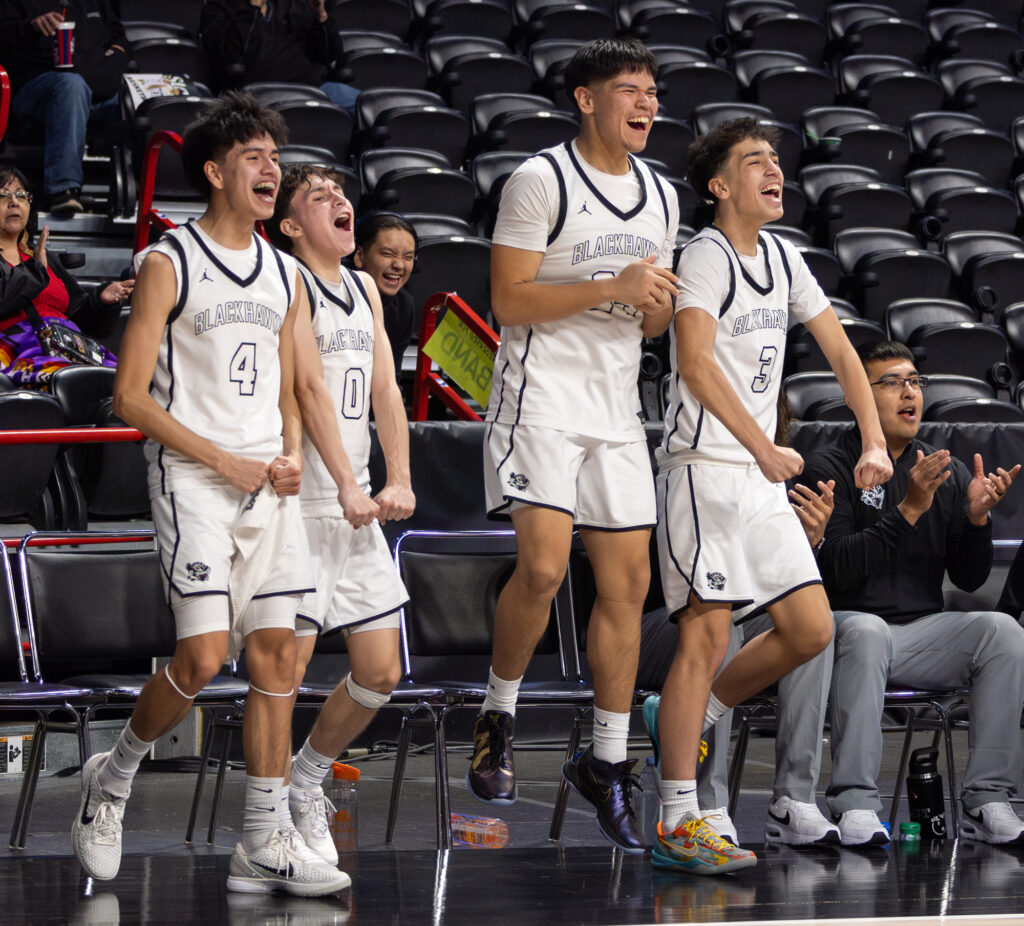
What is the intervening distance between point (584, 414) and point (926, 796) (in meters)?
1.80

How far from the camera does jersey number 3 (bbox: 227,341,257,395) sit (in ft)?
12.2

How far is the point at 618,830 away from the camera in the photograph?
397 cm

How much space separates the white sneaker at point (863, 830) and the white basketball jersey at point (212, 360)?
2.05m

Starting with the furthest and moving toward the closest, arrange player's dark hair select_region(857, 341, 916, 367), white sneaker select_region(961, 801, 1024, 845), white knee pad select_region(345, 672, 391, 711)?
1. player's dark hair select_region(857, 341, 916, 367)
2. white sneaker select_region(961, 801, 1024, 845)
3. white knee pad select_region(345, 672, 391, 711)

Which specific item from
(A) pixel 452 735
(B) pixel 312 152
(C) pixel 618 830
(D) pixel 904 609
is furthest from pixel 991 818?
(B) pixel 312 152

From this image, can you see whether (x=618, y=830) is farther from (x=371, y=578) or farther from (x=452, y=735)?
(x=452, y=735)

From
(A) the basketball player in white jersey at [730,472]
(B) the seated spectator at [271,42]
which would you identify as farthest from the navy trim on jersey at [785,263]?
(B) the seated spectator at [271,42]

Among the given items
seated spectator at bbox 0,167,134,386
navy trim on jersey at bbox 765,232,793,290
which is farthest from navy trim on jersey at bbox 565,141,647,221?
seated spectator at bbox 0,167,134,386

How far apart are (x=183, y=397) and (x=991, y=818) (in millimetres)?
2710

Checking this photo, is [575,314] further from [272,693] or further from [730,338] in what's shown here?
[272,693]

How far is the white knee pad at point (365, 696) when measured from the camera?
14.0 ft

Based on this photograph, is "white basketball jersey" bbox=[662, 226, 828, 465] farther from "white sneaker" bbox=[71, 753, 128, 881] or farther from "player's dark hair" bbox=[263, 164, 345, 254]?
"white sneaker" bbox=[71, 753, 128, 881]

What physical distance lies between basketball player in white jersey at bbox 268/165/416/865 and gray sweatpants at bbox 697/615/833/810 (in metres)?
1.05

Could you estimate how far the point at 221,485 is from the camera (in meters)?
3.70
